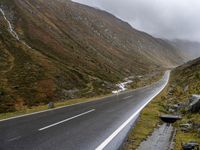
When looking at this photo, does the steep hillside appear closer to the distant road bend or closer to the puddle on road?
the distant road bend

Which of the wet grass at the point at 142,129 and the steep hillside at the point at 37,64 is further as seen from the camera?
the steep hillside at the point at 37,64

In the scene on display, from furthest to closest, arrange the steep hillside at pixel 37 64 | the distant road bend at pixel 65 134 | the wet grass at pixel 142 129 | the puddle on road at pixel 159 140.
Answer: the steep hillside at pixel 37 64 → the wet grass at pixel 142 129 → the puddle on road at pixel 159 140 → the distant road bend at pixel 65 134

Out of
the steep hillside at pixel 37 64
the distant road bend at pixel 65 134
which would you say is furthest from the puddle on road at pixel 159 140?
the steep hillside at pixel 37 64

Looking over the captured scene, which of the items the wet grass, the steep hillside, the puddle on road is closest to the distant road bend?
the wet grass

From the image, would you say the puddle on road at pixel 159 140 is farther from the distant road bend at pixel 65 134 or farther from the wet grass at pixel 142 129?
the distant road bend at pixel 65 134

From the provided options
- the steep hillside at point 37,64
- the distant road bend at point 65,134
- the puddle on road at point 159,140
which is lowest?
the puddle on road at point 159,140

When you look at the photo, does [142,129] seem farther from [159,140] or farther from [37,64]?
[37,64]

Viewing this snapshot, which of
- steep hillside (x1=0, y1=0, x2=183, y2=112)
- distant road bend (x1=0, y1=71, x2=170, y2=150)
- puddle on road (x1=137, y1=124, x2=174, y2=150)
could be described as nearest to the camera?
distant road bend (x1=0, y1=71, x2=170, y2=150)

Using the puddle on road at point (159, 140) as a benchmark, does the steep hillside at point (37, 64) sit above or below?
above

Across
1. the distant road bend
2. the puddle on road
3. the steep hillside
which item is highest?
the steep hillside

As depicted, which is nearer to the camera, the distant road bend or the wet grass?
the distant road bend

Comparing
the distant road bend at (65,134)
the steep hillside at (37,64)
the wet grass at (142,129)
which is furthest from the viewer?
the steep hillside at (37,64)

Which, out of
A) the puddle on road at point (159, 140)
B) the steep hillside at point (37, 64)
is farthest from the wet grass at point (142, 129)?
the steep hillside at point (37, 64)

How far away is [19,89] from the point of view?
63906mm
